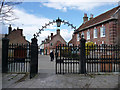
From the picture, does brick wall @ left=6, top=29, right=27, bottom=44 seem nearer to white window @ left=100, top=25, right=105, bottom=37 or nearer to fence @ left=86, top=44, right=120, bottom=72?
white window @ left=100, top=25, right=105, bottom=37

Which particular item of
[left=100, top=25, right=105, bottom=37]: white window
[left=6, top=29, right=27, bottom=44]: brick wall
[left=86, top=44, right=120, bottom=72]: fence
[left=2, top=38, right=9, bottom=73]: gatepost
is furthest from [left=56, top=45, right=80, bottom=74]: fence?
[left=6, top=29, right=27, bottom=44]: brick wall

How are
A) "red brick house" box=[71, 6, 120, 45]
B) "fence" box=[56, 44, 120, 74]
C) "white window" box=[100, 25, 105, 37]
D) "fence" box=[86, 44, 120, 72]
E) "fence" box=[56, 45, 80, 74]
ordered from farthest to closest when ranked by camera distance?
"white window" box=[100, 25, 105, 37] < "red brick house" box=[71, 6, 120, 45] < "fence" box=[86, 44, 120, 72] < "fence" box=[56, 44, 120, 74] < "fence" box=[56, 45, 80, 74]

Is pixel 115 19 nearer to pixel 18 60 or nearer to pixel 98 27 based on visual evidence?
pixel 98 27

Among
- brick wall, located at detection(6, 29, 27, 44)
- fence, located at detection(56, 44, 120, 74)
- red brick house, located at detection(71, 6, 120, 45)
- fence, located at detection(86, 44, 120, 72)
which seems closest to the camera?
fence, located at detection(56, 44, 120, 74)

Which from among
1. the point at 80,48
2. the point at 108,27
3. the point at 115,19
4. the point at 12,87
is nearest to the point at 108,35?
the point at 108,27

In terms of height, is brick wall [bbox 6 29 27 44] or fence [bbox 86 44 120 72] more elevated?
brick wall [bbox 6 29 27 44]

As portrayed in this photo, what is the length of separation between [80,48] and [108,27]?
1445 cm

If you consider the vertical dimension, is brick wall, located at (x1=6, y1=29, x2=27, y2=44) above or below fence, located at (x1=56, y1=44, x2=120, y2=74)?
above

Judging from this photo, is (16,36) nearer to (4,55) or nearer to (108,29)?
(108,29)

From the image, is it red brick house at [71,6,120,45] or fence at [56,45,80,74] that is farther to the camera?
red brick house at [71,6,120,45]

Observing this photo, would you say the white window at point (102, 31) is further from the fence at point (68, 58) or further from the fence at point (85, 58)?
the fence at point (68, 58)

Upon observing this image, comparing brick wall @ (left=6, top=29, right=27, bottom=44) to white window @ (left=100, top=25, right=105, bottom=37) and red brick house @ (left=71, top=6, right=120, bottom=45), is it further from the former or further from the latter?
white window @ (left=100, top=25, right=105, bottom=37)

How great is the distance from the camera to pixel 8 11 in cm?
758

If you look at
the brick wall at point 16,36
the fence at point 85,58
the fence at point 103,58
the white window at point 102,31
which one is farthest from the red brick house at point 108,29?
the brick wall at point 16,36
